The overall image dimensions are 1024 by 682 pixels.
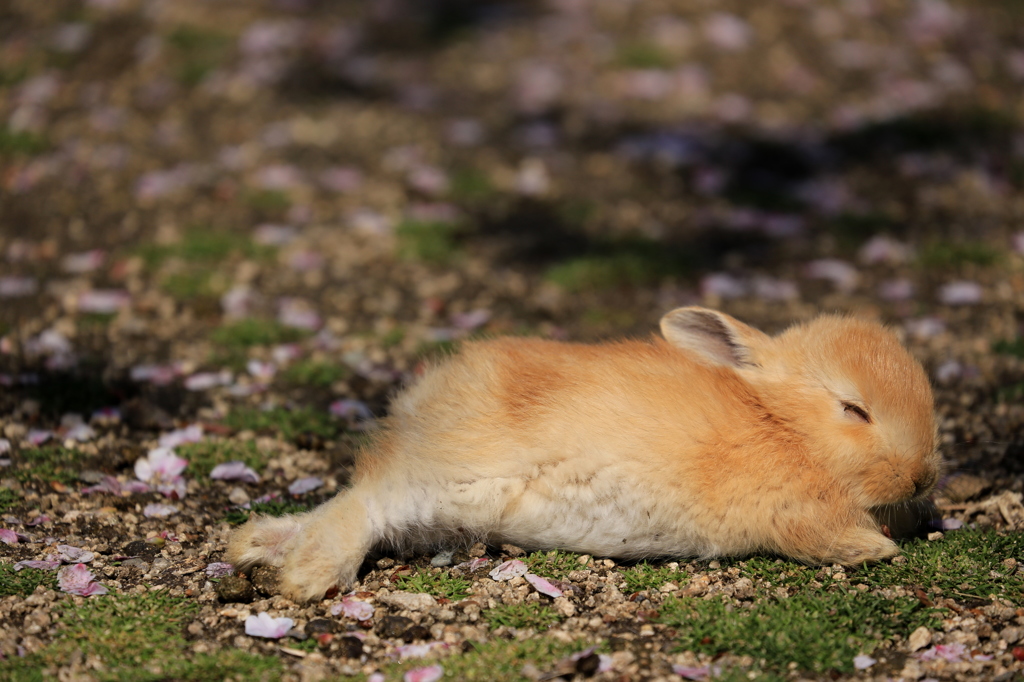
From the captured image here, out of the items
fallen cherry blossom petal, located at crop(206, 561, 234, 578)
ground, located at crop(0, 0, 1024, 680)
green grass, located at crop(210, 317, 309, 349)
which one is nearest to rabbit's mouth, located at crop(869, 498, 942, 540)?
ground, located at crop(0, 0, 1024, 680)

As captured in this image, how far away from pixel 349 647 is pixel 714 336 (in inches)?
77.5

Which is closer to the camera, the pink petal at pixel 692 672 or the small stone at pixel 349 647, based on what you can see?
the pink petal at pixel 692 672

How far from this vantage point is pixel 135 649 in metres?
3.31

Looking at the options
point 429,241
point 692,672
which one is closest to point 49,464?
point 692,672

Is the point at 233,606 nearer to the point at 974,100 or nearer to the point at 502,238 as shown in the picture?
the point at 502,238

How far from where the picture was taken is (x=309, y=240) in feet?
25.2

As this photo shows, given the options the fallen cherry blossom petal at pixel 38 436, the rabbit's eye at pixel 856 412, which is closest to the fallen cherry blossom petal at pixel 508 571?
the rabbit's eye at pixel 856 412

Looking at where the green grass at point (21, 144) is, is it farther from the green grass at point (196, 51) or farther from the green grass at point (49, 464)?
the green grass at point (49, 464)

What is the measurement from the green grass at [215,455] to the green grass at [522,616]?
1.72 m

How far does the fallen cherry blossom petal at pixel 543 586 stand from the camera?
11.9 feet

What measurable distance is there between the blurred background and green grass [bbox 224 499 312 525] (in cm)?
101

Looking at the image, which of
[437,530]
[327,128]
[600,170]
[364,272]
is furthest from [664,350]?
[327,128]

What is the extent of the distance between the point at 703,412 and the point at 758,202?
519cm

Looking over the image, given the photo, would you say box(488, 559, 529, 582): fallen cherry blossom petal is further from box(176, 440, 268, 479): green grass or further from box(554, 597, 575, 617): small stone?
box(176, 440, 268, 479): green grass
